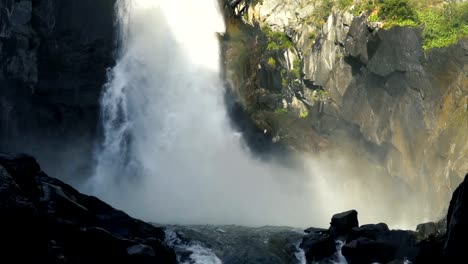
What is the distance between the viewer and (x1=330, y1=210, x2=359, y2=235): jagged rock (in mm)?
28344

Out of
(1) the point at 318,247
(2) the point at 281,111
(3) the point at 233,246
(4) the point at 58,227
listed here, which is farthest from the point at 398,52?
(4) the point at 58,227

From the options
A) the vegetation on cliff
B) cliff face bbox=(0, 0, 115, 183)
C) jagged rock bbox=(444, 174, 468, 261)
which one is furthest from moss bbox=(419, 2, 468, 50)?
cliff face bbox=(0, 0, 115, 183)

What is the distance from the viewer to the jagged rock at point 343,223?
1116 inches

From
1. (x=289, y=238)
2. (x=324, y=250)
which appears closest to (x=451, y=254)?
(x=324, y=250)

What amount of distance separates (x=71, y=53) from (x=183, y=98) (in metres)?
10.5

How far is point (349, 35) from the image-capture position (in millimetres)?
42281

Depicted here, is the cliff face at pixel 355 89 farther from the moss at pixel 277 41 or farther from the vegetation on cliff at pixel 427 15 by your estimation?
the vegetation on cliff at pixel 427 15

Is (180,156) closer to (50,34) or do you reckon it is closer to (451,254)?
(50,34)

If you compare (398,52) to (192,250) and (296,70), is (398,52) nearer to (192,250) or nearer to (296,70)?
(296,70)

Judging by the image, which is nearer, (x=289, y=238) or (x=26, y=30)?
(x=289, y=238)

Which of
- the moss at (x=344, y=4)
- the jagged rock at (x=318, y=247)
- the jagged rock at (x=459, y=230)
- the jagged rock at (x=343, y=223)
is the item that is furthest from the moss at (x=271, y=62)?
the jagged rock at (x=459, y=230)

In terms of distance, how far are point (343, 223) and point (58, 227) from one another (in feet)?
53.8

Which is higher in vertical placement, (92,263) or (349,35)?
(349,35)

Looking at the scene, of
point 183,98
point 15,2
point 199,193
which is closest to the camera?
point 15,2
